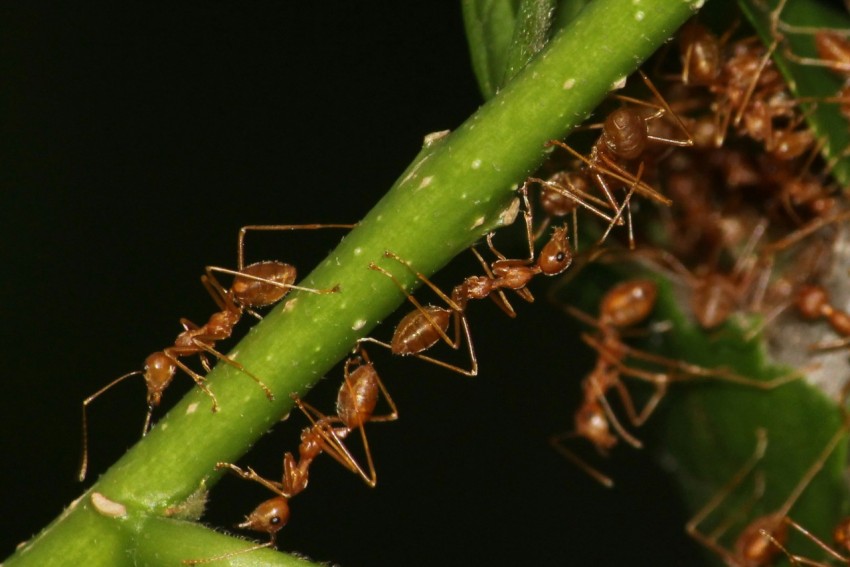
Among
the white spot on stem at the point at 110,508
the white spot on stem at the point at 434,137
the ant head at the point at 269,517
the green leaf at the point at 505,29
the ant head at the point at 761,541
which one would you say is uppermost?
the green leaf at the point at 505,29

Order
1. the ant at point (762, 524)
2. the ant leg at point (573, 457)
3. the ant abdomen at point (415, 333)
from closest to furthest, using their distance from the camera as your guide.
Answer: the ant abdomen at point (415, 333) → the ant at point (762, 524) → the ant leg at point (573, 457)

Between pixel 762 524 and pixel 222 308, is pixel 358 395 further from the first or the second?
pixel 762 524

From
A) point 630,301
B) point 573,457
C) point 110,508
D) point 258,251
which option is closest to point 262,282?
point 110,508

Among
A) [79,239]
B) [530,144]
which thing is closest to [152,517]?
[530,144]

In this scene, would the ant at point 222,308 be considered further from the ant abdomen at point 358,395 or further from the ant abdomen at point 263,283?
the ant abdomen at point 358,395

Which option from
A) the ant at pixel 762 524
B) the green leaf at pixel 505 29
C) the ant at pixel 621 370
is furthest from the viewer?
the ant at pixel 621 370

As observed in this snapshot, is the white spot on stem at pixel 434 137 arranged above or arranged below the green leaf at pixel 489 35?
below

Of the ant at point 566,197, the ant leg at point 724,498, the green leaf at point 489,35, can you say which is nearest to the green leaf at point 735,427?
the ant leg at point 724,498
